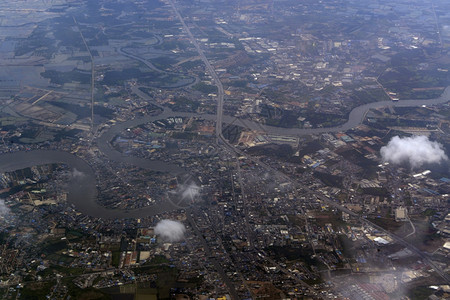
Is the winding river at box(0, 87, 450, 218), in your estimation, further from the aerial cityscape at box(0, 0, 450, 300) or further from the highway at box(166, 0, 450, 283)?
the aerial cityscape at box(0, 0, 450, 300)

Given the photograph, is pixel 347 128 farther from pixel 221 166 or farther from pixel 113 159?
pixel 113 159

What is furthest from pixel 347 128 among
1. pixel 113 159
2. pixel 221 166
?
pixel 113 159

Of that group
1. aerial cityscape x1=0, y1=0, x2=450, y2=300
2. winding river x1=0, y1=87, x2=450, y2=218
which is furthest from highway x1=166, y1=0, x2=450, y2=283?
aerial cityscape x1=0, y1=0, x2=450, y2=300

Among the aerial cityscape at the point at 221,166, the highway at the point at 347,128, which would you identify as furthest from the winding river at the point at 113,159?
the aerial cityscape at the point at 221,166

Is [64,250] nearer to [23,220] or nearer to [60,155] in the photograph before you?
[23,220]

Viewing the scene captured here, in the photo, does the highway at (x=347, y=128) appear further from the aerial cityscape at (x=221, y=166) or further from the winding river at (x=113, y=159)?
the aerial cityscape at (x=221, y=166)
